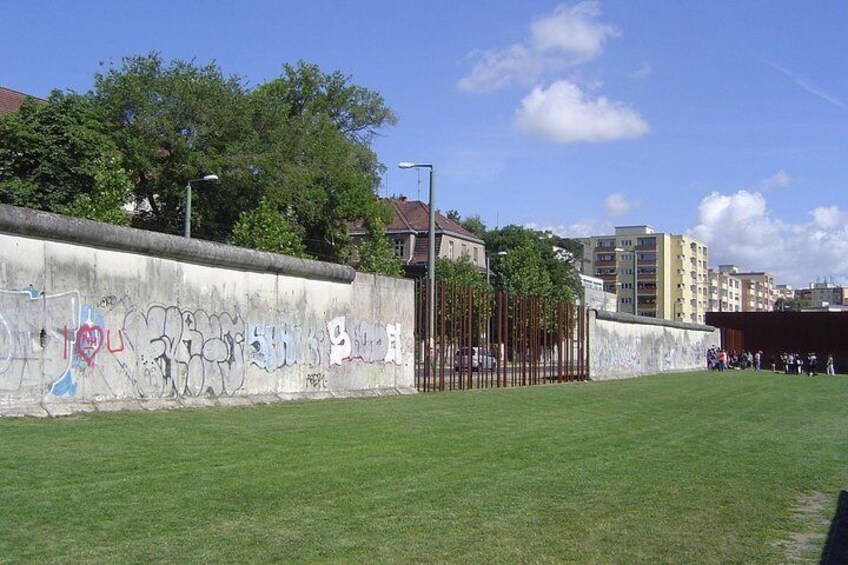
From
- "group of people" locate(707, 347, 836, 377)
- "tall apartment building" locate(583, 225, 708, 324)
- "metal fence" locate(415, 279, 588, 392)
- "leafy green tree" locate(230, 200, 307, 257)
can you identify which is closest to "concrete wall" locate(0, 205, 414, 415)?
"metal fence" locate(415, 279, 588, 392)

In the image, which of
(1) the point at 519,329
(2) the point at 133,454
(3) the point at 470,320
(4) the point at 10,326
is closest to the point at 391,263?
(1) the point at 519,329

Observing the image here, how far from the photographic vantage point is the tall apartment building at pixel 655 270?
512 ft

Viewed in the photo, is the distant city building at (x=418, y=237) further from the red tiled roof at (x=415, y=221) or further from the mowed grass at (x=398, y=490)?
the mowed grass at (x=398, y=490)

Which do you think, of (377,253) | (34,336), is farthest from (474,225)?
(34,336)

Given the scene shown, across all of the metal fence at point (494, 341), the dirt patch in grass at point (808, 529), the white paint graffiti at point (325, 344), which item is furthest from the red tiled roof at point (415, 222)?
the dirt patch in grass at point (808, 529)

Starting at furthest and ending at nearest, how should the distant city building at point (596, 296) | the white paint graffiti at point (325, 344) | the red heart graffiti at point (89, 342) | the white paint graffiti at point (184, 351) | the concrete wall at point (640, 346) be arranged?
the distant city building at point (596, 296), the concrete wall at point (640, 346), the white paint graffiti at point (325, 344), the white paint graffiti at point (184, 351), the red heart graffiti at point (89, 342)

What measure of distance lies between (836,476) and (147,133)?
1623 inches

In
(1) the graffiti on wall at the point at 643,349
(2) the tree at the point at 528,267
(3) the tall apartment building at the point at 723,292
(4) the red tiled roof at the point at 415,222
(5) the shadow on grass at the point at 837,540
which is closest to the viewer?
(5) the shadow on grass at the point at 837,540

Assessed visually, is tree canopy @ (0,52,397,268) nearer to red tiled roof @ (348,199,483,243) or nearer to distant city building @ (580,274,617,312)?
red tiled roof @ (348,199,483,243)

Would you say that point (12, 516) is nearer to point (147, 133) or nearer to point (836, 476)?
point (836, 476)

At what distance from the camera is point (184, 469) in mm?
10117

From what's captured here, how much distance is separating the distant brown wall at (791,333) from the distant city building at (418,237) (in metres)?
23.4

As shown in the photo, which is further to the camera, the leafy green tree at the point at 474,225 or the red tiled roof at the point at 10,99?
the leafy green tree at the point at 474,225

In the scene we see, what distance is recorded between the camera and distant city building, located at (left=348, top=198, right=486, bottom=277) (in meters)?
81.9
